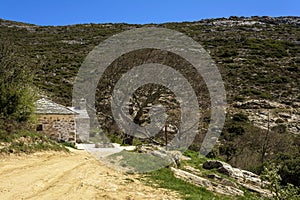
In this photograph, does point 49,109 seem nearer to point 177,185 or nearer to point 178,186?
point 177,185

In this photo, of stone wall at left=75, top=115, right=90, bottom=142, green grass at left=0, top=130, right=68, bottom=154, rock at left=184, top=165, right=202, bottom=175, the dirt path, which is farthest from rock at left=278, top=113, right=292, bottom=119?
the dirt path

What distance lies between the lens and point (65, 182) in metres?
9.24

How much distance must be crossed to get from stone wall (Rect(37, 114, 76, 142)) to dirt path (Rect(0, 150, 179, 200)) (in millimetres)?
8448

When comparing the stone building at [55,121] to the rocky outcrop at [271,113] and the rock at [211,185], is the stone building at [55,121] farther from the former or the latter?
→ the rocky outcrop at [271,113]

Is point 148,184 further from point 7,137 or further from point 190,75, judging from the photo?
point 190,75

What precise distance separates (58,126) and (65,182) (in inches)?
487

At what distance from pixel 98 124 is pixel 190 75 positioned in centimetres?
782

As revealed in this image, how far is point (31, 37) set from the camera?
54.3 meters

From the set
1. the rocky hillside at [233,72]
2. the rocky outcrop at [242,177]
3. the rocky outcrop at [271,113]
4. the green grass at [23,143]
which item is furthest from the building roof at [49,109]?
the rocky outcrop at [271,113]

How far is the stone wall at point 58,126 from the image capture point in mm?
20859

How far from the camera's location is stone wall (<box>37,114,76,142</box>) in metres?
20.9

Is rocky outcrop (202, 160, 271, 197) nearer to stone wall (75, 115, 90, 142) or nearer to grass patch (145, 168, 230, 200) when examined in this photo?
grass patch (145, 168, 230, 200)

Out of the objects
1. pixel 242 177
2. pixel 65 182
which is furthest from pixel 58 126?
pixel 65 182

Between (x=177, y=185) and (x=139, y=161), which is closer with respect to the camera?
(x=177, y=185)
